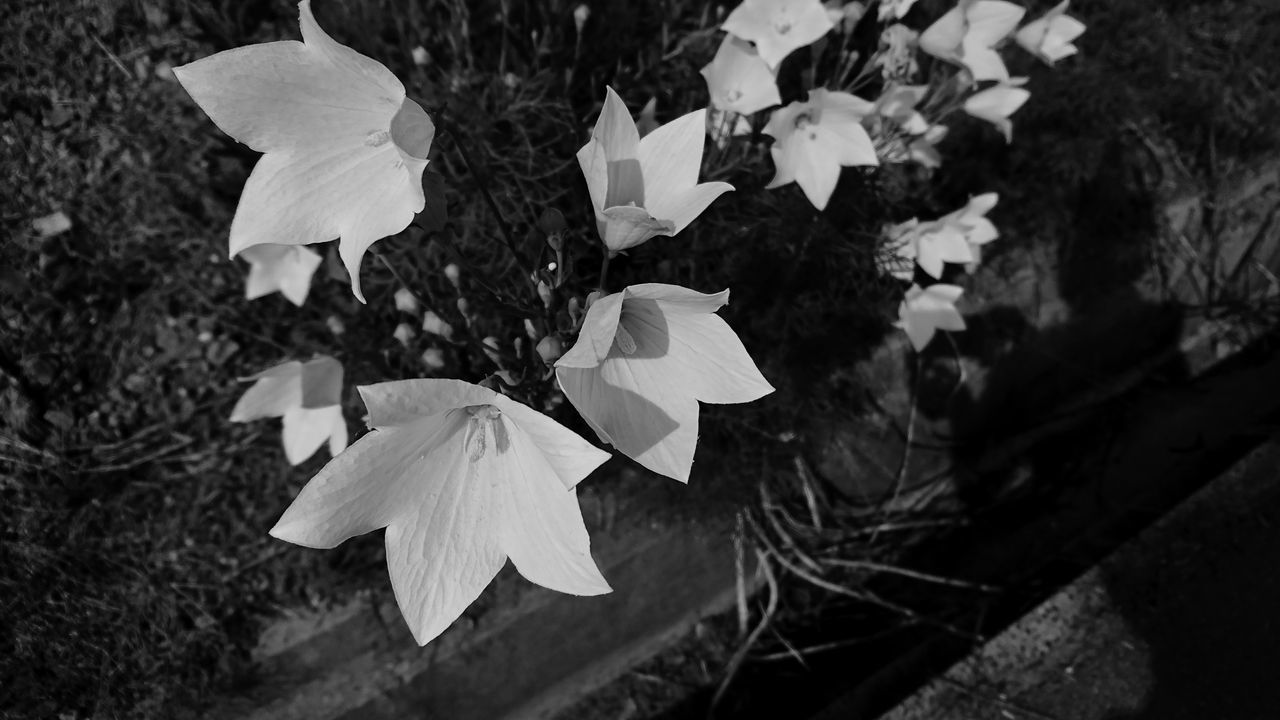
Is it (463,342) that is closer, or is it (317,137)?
(317,137)

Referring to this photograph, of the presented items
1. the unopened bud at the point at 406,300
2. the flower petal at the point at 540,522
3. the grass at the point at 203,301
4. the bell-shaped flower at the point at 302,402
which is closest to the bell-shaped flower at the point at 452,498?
the flower petal at the point at 540,522

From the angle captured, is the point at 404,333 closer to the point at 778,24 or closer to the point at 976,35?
the point at 778,24

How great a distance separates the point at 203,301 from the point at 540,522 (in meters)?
2.26

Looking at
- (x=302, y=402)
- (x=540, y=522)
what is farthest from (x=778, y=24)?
(x=302, y=402)

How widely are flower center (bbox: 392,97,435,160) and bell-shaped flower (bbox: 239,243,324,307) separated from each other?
4.87 feet

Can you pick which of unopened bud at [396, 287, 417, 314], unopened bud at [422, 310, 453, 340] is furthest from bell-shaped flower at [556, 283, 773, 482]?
unopened bud at [396, 287, 417, 314]

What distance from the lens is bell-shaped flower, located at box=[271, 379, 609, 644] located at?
1.48 metres

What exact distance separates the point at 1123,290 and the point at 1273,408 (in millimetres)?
1195

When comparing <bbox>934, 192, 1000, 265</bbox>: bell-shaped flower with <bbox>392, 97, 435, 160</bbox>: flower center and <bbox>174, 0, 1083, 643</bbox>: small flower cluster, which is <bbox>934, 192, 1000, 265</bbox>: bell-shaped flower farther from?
<bbox>392, 97, 435, 160</bbox>: flower center

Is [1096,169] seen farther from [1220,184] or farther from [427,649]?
[427,649]

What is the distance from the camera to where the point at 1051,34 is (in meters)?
3.08

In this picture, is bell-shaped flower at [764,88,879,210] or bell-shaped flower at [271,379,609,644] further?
bell-shaped flower at [764,88,879,210]

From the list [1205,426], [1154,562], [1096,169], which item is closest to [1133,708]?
[1154,562]

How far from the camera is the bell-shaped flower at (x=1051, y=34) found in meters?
3.02
